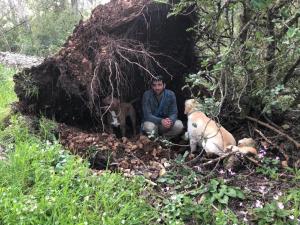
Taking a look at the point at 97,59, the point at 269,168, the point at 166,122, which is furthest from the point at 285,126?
the point at 97,59

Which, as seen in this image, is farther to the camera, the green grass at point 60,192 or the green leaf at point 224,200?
the green leaf at point 224,200

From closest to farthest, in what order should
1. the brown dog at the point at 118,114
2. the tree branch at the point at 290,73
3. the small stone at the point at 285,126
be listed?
the tree branch at the point at 290,73 → the small stone at the point at 285,126 → the brown dog at the point at 118,114

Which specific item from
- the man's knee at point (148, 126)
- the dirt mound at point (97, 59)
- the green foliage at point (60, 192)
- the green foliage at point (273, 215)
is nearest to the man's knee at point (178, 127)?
the man's knee at point (148, 126)

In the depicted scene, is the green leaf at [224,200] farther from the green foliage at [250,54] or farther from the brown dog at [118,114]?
the brown dog at [118,114]

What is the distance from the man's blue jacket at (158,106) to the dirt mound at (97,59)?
478 millimetres

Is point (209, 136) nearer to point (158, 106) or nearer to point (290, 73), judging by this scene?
point (290, 73)

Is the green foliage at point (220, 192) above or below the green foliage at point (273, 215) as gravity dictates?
above

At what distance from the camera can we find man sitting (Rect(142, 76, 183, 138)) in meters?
7.18

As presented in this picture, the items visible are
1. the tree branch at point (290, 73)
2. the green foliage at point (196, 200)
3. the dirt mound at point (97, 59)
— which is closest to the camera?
the green foliage at point (196, 200)

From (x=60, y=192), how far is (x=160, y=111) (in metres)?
3.40

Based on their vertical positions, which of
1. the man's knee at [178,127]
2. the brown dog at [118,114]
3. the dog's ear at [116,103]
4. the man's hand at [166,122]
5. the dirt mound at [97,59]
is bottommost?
the man's knee at [178,127]

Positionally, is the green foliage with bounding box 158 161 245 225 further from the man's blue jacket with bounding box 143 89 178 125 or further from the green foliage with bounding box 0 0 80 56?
the green foliage with bounding box 0 0 80 56

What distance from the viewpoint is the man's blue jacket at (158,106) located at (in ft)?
23.9

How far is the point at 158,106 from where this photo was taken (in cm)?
736
